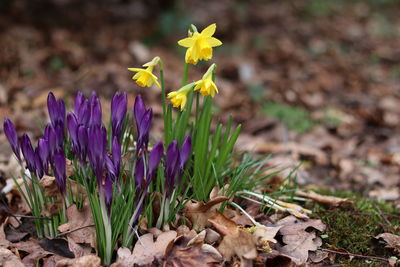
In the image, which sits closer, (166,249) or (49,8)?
(166,249)

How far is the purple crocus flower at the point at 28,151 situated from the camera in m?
2.03

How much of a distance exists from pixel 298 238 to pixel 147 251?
2.49ft

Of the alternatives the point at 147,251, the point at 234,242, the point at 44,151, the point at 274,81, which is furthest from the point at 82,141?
the point at 274,81

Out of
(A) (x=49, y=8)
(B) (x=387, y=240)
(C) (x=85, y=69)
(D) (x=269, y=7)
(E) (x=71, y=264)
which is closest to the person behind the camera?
(E) (x=71, y=264)

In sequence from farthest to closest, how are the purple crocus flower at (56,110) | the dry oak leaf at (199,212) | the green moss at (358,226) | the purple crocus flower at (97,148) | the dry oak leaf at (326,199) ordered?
1. the dry oak leaf at (326,199)
2. the green moss at (358,226)
3. the dry oak leaf at (199,212)
4. the purple crocus flower at (56,110)
5. the purple crocus flower at (97,148)

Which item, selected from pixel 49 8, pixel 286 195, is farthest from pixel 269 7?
pixel 286 195

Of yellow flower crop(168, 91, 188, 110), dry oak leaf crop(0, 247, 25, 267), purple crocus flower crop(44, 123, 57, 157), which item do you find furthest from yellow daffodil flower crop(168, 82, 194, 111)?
dry oak leaf crop(0, 247, 25, 267)

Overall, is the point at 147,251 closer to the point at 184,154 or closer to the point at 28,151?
the point at 184,154

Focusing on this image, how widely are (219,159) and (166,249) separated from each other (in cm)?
57

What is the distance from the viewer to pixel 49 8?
6.73 m

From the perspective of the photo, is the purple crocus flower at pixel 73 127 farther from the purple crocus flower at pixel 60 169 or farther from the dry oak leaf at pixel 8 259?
the dry oak leaf at pixel 8 259

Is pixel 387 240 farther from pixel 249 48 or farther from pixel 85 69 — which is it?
pixel 249 48

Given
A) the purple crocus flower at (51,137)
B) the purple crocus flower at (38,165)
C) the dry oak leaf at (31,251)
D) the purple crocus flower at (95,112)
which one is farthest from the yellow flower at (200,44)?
the dry oak leaf at (31,251)

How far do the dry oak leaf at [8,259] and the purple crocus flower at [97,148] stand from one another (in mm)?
538
